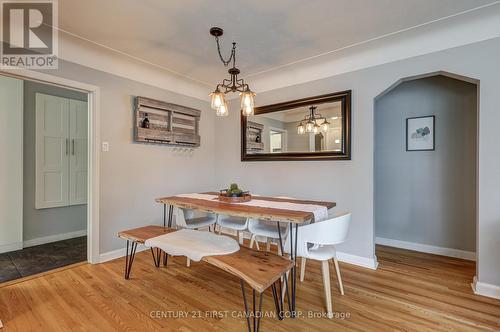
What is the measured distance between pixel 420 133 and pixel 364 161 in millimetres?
1071

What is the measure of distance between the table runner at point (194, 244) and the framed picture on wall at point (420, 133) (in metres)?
2.70

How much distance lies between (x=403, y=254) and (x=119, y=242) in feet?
11.6

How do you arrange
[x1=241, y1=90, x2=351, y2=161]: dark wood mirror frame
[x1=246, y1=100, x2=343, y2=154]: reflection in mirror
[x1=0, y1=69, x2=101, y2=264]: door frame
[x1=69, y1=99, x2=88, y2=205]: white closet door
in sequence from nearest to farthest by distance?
[x1=0, y1=69, x2=101, y2=264]: door frame → [x1=241, y1=90, x2=351, y2=161]: dark wood mirror frame → [x1=246, y1=100, x2=343, y2=154]: reflection in mirror → [x1=69, y1=99, x2=88, y2=205]: white closet door

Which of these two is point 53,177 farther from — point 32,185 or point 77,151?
point 77,151

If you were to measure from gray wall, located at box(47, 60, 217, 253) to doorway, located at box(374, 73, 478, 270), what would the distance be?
2794 millimetres

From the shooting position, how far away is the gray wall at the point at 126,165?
281 cm

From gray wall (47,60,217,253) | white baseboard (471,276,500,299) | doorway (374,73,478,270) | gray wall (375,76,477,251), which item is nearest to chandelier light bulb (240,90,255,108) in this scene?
doorway (374,73,478,270)

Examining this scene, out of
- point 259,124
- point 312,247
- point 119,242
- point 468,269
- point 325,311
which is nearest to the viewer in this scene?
point 325,311

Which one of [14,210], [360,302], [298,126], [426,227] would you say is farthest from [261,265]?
[14,210]

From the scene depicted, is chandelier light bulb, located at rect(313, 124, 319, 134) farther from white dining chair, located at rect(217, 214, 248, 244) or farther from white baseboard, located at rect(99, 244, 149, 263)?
white baseboard, located at rect(99, 244, 149, 263)

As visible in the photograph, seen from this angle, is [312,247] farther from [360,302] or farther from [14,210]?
[14,210]

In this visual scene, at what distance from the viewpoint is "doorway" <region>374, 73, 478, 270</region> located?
2.89m

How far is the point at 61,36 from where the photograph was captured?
93.1 inches

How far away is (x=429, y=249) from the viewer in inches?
123
